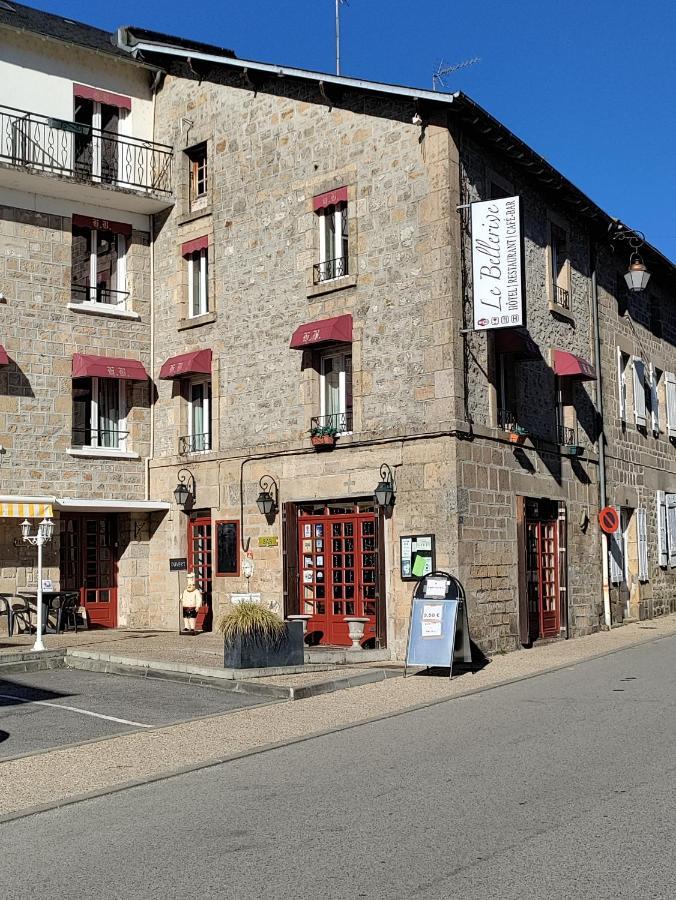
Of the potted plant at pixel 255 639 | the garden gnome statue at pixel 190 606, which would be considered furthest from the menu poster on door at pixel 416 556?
the garden gnome statue at pixel 190 606

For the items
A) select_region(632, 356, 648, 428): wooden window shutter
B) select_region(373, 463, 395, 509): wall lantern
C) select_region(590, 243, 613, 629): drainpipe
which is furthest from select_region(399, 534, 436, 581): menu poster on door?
select_region(632, 356, 648, 428): wooden window shutter

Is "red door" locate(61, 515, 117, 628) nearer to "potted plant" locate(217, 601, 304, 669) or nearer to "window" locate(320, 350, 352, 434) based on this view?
"window" locate(320, 350, 352, 434)

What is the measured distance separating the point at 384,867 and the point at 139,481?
14.8m

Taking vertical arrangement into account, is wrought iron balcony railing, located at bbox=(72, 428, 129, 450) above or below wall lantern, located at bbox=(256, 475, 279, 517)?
above

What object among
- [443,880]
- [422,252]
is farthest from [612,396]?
[443,880]

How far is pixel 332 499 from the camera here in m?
16.2

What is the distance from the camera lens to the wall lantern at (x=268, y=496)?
16969mm

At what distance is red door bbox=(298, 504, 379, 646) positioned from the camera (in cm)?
1584

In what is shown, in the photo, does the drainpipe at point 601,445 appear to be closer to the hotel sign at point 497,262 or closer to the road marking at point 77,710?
the hotel sign at point 497,262

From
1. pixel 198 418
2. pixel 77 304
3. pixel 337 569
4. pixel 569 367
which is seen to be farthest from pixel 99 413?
pixel 569 367

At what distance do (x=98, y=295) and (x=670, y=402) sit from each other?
42.5 feet

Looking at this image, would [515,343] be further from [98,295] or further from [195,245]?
[98,295]

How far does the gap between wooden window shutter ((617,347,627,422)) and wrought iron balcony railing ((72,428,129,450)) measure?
986 centimetres

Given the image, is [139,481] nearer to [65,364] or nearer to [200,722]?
[65,364]
